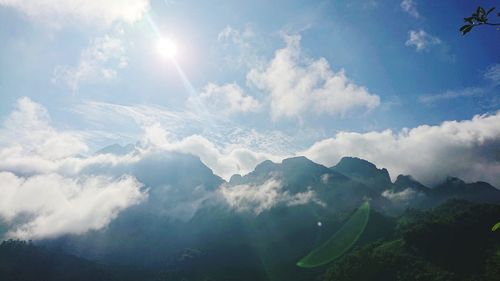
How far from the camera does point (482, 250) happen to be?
19762cm

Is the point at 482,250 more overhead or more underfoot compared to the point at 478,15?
more underfoot

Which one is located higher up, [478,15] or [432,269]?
[478,15]

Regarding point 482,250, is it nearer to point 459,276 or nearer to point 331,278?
point 459,276

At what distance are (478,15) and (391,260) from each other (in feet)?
683

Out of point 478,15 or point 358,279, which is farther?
point 358,279

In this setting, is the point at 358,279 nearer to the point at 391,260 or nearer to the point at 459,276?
the point at 391,260

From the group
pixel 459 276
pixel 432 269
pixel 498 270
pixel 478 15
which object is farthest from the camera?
pixel 432 269

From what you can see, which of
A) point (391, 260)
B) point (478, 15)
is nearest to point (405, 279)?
point (391, 260)

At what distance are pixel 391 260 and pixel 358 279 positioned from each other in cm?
2542

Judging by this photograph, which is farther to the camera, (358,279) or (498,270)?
(358,279)

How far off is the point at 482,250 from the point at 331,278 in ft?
259

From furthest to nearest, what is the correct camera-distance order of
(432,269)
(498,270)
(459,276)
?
(432,269) < (459,276) < (498,270)

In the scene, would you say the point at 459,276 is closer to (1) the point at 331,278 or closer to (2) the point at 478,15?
(1) the point at 331,278

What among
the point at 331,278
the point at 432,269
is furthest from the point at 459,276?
the point at 331,278
